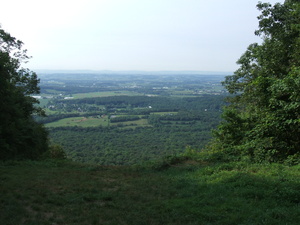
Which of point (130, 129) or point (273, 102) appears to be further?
point (130, 129)

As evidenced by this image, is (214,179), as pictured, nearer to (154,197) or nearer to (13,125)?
(154,197)

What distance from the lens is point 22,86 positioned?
55.4 ft

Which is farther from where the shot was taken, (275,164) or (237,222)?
(275,164)

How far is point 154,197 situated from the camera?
6.17 metres

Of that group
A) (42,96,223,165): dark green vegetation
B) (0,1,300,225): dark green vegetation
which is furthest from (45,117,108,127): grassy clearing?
(0,1,300,225): dark green vegetation

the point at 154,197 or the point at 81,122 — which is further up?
the point at 154,197

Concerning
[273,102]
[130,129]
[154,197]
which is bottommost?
[130,129]

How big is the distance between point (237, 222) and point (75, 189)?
419cm

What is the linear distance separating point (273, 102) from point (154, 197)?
18.8ft

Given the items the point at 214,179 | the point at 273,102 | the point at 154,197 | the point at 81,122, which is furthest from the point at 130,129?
the point at 154,197

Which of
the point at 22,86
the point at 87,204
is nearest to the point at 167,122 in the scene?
the point at 22,86

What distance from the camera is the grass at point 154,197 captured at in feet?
15.5

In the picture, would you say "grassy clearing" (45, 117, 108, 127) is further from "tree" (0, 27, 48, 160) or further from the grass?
the grass

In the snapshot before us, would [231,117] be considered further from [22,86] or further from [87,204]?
[22,86]
